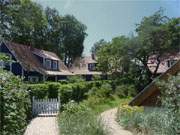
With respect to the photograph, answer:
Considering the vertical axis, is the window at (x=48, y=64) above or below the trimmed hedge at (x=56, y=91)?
above

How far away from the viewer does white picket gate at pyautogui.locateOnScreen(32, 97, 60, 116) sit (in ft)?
72.7

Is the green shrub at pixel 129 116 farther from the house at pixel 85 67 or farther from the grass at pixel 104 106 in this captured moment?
the house at pixel 85 67

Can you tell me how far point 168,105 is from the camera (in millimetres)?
8047

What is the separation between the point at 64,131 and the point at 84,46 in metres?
39.6

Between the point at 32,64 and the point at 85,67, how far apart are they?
1760 centimetres

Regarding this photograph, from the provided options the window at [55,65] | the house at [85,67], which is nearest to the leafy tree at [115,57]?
the window at [55,65]

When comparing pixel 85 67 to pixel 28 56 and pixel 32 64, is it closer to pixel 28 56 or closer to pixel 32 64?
pixel 28 56

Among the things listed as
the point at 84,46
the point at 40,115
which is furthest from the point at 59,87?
the point at 84,46

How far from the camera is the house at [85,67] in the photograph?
52906 millimetres

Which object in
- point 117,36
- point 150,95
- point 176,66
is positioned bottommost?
point 150,95

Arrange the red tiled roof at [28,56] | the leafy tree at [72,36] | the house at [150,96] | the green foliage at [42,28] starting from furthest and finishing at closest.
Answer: the leafy tree at [72,36] < the green foliage at [42,28] < the red tiled roof at [28,56] < the house at [150,96]

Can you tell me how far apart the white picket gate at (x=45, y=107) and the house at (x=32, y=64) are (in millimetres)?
9397

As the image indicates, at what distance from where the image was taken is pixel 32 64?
37.7 metres

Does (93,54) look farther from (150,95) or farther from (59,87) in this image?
(150,95)
